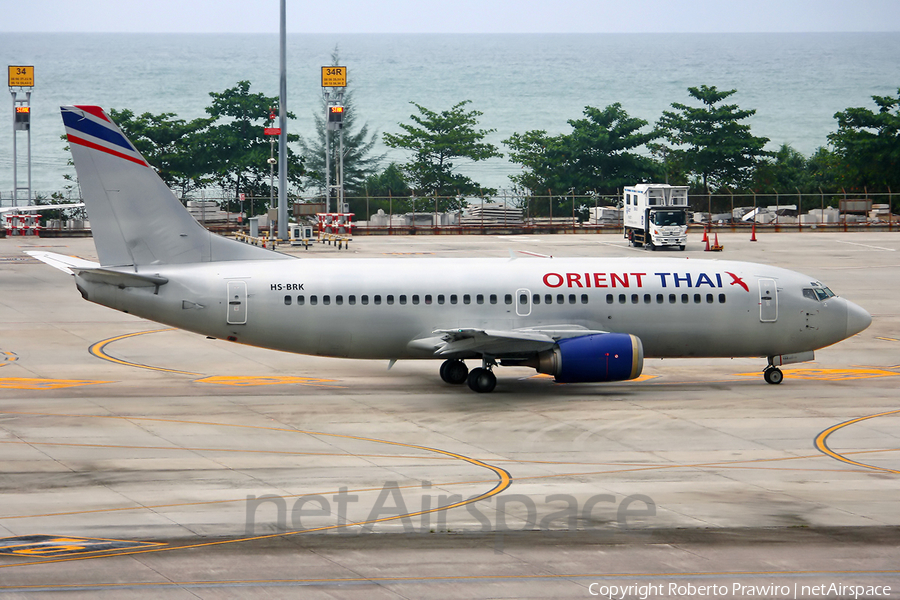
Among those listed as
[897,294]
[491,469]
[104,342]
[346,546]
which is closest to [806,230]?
[897,294]

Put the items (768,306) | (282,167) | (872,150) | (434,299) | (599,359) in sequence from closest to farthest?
1. (599,359)
2. (434,299)
3. (768,306)
4. (282,167)
5. (872,150)

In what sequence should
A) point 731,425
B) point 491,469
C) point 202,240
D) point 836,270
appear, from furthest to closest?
1. point 836,270
2. point 202,240
3. point 731,425
4. point 491,469

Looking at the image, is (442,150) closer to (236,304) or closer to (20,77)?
(20,77)

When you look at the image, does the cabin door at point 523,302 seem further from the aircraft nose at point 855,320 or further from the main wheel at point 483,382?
the aircraft nose at point 855,320

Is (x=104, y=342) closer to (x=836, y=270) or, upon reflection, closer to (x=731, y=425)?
(x=731, y=425)

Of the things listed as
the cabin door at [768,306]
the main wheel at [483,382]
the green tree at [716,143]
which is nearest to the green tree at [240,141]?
the green tree at [716,143]

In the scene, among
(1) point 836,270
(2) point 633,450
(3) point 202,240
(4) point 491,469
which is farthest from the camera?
(1) point 836,270

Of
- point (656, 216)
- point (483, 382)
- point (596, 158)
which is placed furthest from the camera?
point (596, 158)

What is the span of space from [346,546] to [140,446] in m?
9.42

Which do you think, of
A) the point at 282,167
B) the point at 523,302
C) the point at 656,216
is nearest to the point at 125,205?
the point at 523,302

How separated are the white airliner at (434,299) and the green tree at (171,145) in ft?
250

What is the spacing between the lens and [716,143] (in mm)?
112938

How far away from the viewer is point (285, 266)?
3244cm

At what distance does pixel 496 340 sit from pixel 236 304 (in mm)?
8047
